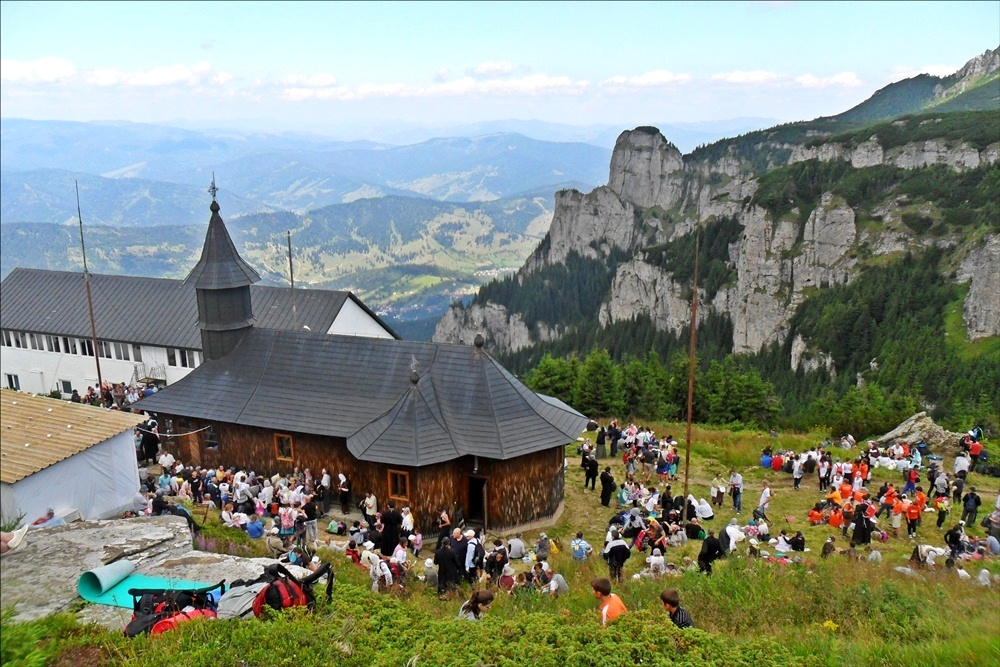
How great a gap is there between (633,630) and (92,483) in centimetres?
1296

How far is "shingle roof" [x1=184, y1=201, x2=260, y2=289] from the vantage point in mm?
26500

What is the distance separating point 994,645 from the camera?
27.7 feet

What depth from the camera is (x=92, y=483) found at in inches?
624

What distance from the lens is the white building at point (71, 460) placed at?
333 inches

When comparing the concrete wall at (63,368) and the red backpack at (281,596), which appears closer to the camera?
the red backpack at (281,596)

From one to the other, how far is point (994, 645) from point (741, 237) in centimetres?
13570

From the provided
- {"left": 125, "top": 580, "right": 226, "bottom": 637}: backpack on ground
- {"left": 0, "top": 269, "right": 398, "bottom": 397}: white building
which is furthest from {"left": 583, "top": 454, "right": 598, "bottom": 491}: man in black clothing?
{"left": 0, "top": 269, "right": 398, "bottom": 397}: white building

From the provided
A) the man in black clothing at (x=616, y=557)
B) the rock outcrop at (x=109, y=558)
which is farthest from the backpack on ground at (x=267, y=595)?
the man in black clothing at (x=616, y=557)

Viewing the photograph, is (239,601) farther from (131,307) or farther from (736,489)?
(131,307)

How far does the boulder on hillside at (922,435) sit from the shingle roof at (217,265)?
91.4ft

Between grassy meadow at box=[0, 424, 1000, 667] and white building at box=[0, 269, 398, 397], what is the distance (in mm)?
25300

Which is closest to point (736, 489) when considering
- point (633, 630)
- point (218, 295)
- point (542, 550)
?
point (542, 550)

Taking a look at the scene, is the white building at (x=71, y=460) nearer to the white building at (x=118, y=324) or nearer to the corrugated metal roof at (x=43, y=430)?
the corrugated metal roof at (x=43, y=430)

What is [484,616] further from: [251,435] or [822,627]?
[251,435]
